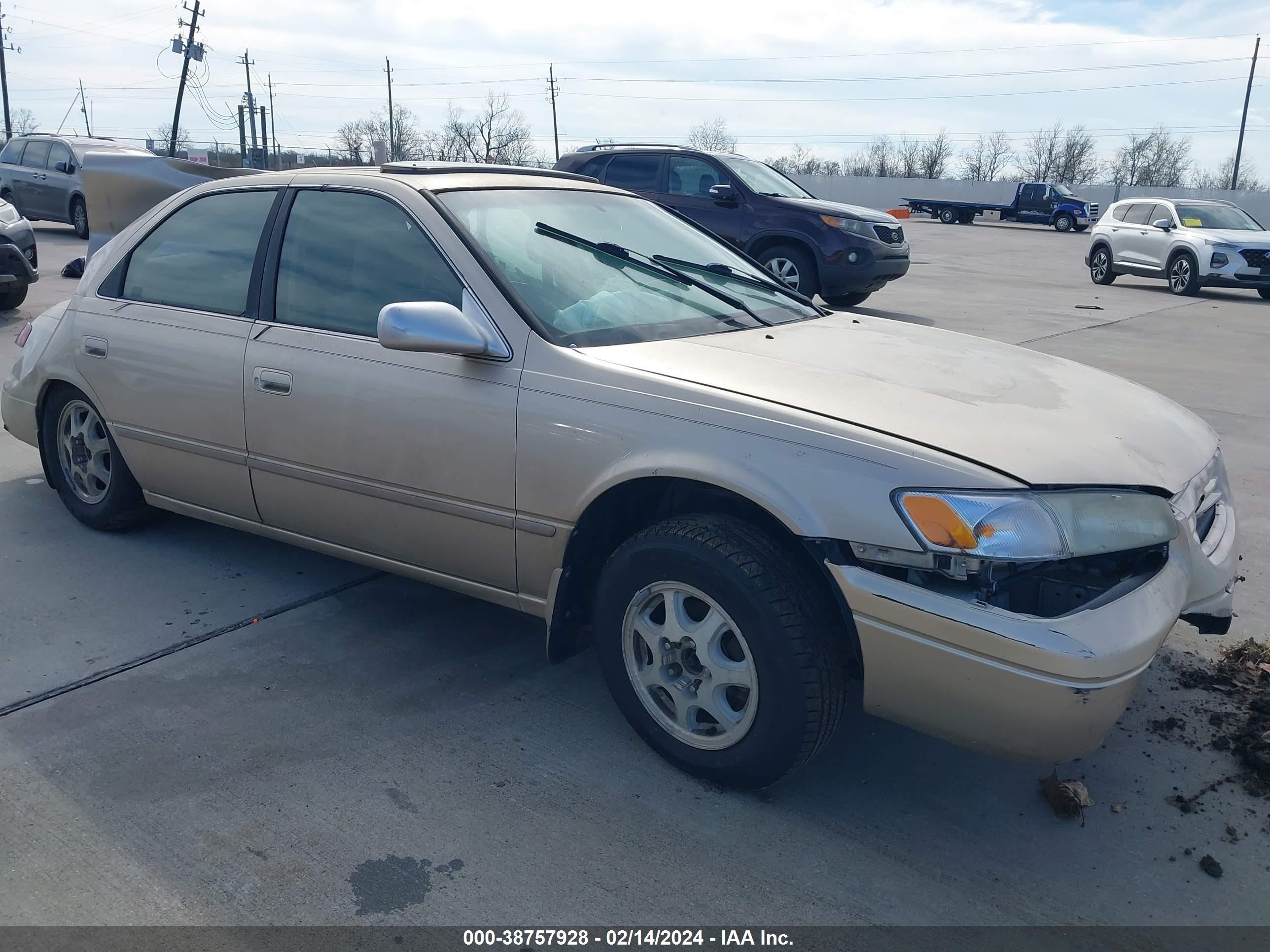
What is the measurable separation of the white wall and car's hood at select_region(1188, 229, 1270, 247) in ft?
129

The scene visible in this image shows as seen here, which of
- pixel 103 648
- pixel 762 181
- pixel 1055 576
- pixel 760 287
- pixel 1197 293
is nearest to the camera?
pixel 1055 576

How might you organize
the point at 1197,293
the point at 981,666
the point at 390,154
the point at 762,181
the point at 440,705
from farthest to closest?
the point at 1197,293, the point at 762,181, the point at 390,154, the point at 440,705, the point at 981,666

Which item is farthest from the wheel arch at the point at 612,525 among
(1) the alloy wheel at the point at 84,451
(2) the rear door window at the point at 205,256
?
(1) the alloy wheel at the point at 84,451

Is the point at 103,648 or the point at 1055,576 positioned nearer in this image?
the point at 1055,576

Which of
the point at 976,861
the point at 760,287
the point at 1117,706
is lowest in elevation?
the point at 976,861

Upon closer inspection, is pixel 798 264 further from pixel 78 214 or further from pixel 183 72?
pixel 183 72

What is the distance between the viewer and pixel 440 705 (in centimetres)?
332

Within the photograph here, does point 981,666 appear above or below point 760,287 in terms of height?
below

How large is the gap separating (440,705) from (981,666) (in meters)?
1.72

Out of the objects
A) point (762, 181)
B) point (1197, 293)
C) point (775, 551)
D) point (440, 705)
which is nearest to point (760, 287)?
point (775, 551)

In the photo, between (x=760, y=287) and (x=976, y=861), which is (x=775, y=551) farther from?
(x=760, y=287)

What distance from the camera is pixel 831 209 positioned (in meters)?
11.4

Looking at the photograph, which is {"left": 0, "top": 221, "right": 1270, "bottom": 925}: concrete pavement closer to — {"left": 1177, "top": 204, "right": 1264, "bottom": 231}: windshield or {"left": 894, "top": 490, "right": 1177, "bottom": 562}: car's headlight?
{"left": 894, "top": 490, "right": 1177, "bottom": 562}: car's headlight

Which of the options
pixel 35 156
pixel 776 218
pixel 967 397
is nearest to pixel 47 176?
pixel 35 156
